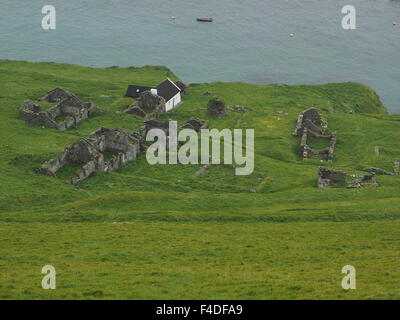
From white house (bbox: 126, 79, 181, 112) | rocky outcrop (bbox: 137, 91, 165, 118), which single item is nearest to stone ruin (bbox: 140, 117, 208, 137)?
rocky outcrop (bbox: 137, 91, 165, 118)

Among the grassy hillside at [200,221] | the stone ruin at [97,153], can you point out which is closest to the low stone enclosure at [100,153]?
the stone ruin at [97,153]

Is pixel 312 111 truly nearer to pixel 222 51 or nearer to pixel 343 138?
pixel 343 138

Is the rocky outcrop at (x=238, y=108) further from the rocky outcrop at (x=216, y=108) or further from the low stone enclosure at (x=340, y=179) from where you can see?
the low stone enclosure at (x=340, y=179)

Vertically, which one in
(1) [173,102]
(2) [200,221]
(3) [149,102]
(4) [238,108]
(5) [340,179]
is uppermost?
(1) [173,102]

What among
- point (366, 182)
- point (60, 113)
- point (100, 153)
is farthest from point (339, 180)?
point (60, 113)

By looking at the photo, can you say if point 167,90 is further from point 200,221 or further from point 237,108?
point 200,221

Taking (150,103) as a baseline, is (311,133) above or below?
below
